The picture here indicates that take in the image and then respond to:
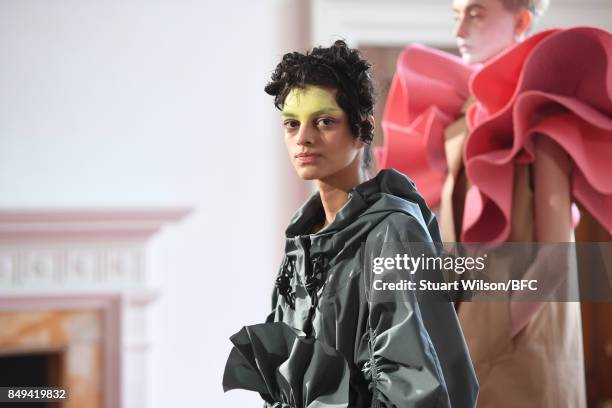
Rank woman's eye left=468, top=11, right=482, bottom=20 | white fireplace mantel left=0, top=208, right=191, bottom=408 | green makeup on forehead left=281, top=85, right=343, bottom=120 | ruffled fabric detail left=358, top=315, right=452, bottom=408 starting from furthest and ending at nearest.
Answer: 1. white fireplace mantel left=0, top=208, right=191, bottom=408
2. woman's eye left=468, top=11, right=482, bottom=20
3. green makeup on forehead left=281, top=85, right=343, bottom=120
4. ruffled fabric detail left=358, top=315, right=452, bottom=408

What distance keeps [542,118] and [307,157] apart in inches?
22.5

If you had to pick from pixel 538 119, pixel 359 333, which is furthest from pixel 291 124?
pixel 538 119

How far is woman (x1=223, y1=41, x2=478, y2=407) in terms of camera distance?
2.77ft

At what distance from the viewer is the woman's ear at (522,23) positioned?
148 centimetres

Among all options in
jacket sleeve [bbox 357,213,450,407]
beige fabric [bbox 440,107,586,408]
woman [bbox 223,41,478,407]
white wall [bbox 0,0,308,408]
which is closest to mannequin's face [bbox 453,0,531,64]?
beige fabric [bbox 440,107,586,408]

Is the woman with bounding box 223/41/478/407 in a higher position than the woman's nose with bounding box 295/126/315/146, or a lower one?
lower

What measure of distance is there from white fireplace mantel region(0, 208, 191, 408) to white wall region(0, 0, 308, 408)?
56mm

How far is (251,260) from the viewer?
238 cm

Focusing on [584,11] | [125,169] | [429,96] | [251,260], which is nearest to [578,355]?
[429,96]

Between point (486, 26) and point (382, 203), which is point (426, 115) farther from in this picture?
point (382, 203)

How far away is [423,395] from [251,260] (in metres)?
1.59

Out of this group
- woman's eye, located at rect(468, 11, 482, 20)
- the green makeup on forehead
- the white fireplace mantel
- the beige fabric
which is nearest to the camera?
the green makeup on forehead

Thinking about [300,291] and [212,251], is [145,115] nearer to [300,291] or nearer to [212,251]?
[212,251]

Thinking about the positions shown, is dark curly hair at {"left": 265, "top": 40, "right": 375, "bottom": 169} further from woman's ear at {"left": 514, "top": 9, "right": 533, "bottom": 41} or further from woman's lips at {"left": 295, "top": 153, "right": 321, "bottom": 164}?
woman's ear at {"left": 514, "top": 9, "right": 533, "bottom": 41}
